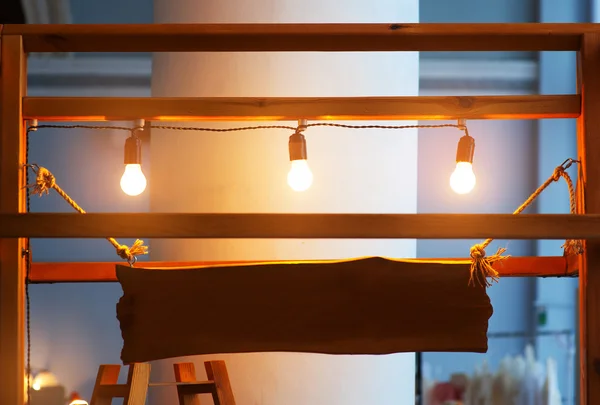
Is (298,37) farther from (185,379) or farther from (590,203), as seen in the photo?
(185,379)

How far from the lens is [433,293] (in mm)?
1595

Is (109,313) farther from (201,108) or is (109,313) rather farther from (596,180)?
(596,180)

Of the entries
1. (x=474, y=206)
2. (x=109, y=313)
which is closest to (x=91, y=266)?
(x=109, y=313)

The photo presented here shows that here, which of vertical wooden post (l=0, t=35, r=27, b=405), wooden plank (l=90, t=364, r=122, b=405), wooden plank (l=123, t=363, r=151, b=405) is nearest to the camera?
vertical wooden post (l=0, t=35, r=27, b=405)

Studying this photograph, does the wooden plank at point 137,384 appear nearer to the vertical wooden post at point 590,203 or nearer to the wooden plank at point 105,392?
the wooden plank at point 105,392

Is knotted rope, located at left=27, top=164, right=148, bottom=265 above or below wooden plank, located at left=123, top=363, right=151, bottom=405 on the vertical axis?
above

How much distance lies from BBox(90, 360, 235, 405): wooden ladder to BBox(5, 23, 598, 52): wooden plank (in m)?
0.79

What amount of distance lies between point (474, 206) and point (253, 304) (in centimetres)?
220

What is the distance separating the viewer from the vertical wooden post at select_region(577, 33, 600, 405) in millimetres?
1530

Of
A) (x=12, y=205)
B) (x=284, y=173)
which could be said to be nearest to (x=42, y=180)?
(x=12, y=205)

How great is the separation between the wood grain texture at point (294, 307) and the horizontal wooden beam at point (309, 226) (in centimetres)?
23

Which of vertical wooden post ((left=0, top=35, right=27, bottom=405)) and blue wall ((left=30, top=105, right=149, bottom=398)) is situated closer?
vertical wooden post ((left=0, top=35, right=27, bottom=405))

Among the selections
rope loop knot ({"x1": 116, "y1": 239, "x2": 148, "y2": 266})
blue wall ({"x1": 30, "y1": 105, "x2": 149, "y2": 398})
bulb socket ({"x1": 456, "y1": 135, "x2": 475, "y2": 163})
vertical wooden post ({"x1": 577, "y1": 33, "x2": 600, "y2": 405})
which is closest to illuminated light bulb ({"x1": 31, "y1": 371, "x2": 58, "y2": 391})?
blue wall ({"x1": 30, "y1": 105, "x2": 149, "y2": 398})

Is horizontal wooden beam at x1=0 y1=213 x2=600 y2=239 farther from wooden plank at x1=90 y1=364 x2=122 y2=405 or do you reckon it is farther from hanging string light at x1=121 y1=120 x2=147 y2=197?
wooden plank at x1=90 y1=364 x2=122 y2=405
